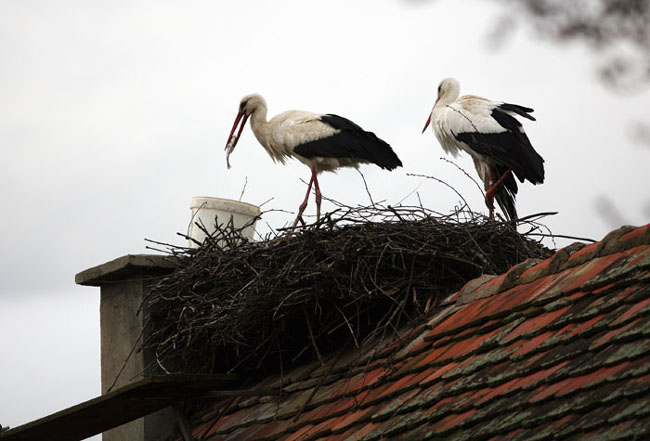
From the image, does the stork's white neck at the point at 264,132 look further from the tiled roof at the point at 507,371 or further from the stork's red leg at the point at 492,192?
the tiled roof at the point at 507,371

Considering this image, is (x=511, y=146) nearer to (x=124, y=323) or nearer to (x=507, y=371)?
(x=124, y=323)

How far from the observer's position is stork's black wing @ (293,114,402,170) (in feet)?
30.0

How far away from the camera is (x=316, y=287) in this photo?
5117 mm

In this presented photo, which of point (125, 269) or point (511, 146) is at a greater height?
point (511, 146)

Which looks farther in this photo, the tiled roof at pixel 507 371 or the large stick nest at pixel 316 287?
the large stick nest at pixel 316 287

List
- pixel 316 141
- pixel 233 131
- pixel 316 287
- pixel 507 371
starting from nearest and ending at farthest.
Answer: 1. pixel 507 371
2. pixel 316 287
3. pixel 316 141
4. pixel 233 131

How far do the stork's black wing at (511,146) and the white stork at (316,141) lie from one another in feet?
2.26

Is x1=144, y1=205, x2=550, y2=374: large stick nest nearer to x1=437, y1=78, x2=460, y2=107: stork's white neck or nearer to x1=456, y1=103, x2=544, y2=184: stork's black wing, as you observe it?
x1=456, y1=103, x2=544, y2=184: stork's black wing

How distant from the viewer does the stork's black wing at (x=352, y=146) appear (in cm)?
913

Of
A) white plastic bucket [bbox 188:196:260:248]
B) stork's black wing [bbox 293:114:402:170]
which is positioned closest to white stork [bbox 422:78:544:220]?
A: stork's black wing [bbox 293:114:402:170]

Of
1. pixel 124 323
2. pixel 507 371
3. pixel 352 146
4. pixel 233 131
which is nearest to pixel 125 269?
pixel 124 323

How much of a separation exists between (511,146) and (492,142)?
0.16 metres

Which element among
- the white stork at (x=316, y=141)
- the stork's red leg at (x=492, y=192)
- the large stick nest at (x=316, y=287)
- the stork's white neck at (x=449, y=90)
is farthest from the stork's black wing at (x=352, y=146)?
the large stick nest at (x=316, y=287)


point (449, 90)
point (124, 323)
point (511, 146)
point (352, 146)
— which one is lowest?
point (124, 323)
